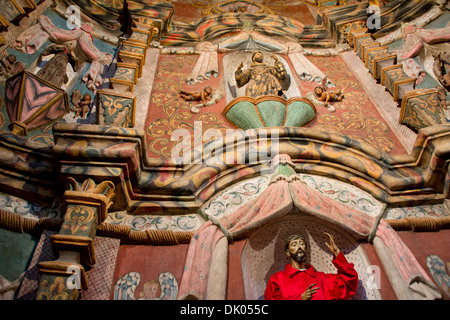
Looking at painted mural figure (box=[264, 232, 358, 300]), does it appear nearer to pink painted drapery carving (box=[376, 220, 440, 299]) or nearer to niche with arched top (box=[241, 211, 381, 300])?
niche with arched top (box=[241, 211, 381, 300])

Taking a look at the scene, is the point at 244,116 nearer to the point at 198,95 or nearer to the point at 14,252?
the point at 198,95

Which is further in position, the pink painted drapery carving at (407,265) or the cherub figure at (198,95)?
the cherub figure at (198,95)

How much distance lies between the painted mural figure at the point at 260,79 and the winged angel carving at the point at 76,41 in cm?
220

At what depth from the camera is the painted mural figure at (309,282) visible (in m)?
3.04

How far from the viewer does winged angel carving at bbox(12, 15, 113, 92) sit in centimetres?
548

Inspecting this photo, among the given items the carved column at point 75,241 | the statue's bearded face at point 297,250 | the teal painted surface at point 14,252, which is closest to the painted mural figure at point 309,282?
the statue's bearded face at point 297,250

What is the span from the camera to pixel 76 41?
20.2ft

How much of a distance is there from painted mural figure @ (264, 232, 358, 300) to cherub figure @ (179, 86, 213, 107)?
295cm

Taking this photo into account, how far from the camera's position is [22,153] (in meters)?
3.75

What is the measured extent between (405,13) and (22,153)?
7.04 metres

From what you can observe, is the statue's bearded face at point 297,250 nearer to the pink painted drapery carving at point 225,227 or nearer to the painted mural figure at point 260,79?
the pink painted drapery carving at point 225,227

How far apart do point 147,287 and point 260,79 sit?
12.1ft

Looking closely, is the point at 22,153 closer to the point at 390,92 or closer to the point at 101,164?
the point at 101,164

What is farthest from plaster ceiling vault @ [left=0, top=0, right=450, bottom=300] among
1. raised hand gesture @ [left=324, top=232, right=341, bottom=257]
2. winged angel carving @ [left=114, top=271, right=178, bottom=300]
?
raised hand gesture @ [left=324, top=232, right=341, bottom=257]
